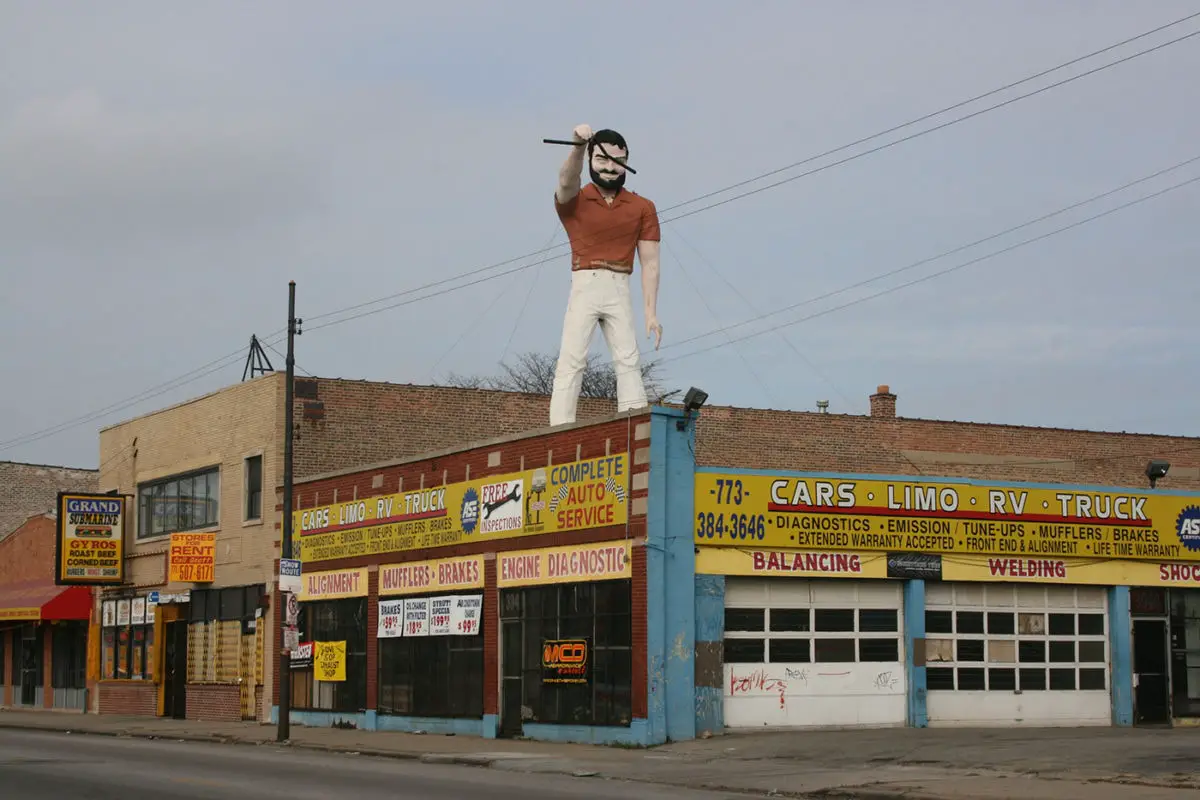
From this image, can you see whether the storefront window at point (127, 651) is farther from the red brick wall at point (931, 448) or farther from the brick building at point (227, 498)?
the red brick wall at point (931, 448)

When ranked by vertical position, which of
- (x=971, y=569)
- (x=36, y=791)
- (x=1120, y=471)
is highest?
(x=1120, y=471)

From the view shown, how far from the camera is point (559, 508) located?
28.5 m

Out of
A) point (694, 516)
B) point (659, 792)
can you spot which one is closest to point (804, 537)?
point (694, 516)

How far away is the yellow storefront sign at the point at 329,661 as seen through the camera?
3522cm

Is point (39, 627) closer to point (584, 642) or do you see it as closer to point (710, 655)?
point (584, 642)

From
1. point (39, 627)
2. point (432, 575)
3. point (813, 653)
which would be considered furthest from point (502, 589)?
point (39, 627)

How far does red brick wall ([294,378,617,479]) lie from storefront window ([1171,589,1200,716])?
14.8 meters

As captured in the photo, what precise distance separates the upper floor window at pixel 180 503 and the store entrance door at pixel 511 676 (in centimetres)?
1351

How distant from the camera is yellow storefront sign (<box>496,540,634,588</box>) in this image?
88.1 feet

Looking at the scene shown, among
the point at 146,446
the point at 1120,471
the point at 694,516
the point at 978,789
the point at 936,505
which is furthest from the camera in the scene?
the point at 1120,471

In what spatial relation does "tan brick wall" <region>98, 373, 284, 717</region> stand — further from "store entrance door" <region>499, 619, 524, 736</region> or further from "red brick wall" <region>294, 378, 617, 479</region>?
"store entrance door" <region>499, 619, 524, 736</region>

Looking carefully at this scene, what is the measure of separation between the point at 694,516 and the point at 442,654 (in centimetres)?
780

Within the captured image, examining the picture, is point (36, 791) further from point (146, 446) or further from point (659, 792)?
point (146, 446)

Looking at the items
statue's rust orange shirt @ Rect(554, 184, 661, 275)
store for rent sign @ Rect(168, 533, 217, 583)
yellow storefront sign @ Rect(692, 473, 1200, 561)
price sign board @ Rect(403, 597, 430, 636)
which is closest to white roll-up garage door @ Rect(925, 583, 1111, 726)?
yellow storefront sign @ Rect(692, 473, 1200, 561)
